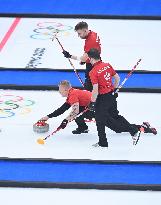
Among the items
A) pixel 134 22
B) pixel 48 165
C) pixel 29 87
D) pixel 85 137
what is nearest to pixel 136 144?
pixel 85 137

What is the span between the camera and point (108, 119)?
9391 millimetres

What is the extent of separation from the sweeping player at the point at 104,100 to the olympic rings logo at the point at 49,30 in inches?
208

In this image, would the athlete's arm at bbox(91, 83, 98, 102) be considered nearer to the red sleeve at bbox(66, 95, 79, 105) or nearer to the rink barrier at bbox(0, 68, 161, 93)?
the red sleeve at bbox(66, 95, 79, 105)

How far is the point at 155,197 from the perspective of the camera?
7852 millimetres

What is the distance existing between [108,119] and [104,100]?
535 mm

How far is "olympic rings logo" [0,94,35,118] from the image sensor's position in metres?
10.4

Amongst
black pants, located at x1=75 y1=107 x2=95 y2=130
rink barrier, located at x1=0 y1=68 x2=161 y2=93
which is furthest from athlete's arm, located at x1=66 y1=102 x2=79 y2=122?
rink barrier, located at x1=0 y1=68 x2=161 y2=93

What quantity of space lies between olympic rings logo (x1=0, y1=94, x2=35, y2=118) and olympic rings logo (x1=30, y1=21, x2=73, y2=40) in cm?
356

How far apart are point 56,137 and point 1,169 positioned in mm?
1254

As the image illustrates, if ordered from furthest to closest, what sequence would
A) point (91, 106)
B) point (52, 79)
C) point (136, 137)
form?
point (52, 79), point (136, 137), point (91, 106)
